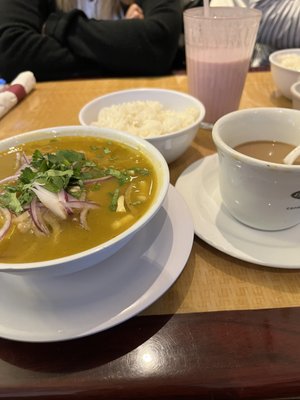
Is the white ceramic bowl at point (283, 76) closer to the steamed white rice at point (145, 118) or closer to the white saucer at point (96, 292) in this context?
the steamed white rice at point (145, 118)

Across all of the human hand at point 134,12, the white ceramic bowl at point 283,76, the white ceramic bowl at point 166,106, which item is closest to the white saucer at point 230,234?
the white ceramic bowl at point 166,106

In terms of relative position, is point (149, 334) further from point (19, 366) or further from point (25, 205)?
point (25, 205)

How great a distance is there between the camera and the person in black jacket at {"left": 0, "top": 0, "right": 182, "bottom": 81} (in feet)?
8.02

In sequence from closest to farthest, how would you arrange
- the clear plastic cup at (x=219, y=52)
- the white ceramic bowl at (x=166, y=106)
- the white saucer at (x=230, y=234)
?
the white saucer at (x=230, y=234) → the white ceramic bowl at (x=166, y=106) → the clear plastic cup at (x=219, y=52)

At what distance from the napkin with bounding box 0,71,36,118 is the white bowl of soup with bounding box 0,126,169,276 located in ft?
2.67

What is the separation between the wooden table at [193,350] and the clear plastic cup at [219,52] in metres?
0.97

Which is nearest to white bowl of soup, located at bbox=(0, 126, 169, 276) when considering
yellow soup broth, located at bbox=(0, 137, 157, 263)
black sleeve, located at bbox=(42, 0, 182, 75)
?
yellow soup broth, located at bbox=(0, 137, 157, 263)

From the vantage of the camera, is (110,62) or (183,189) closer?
(183,189)

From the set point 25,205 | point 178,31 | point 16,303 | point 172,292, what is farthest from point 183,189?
point 178,31

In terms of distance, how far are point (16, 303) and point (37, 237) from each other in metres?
0.16

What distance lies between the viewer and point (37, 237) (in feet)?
2.86

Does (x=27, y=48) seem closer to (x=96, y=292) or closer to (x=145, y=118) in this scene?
(x=145, y=118)

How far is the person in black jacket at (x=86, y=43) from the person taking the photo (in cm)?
245

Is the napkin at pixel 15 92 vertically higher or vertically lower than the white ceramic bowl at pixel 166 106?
lower
